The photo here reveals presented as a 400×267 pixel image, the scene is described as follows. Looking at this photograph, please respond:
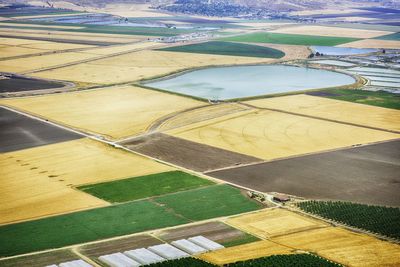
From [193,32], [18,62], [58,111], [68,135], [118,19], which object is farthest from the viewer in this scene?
[118,19]

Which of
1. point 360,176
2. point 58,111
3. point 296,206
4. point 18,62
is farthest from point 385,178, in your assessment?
point 18,62

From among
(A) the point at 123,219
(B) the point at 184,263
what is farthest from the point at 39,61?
(B) the point at 184,263

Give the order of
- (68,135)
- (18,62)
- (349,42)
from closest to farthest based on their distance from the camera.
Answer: (68,135) → (18,62) → (349,42)

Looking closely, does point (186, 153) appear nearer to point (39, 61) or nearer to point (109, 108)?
point (109, 108)

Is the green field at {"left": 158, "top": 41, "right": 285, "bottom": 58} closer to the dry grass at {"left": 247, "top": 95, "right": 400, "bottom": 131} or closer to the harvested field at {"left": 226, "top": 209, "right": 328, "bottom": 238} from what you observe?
the dry grass at {"left": 247, "top": 95, "right": 400, "bottom": 131}

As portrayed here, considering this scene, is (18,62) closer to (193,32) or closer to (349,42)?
(193,32)

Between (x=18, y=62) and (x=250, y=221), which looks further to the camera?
(x=18, y=62)

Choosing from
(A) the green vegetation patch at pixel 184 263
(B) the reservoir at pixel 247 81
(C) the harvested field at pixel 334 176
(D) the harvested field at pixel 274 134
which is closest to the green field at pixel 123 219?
(C) the harvested field at pixel 334 176

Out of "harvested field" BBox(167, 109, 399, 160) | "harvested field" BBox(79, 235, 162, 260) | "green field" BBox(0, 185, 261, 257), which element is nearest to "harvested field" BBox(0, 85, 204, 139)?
"harvested field" BBox(167, 109, 399, 160)
